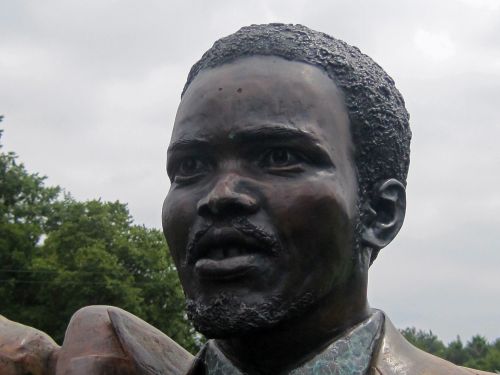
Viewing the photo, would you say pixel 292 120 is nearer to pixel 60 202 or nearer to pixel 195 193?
pixel 195 193

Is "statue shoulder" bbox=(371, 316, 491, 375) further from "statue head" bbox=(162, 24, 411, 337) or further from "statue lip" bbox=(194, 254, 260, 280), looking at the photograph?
"statue lip" bbox=(194, 254, 260, 280)

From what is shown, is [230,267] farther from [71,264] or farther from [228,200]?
[71,264]

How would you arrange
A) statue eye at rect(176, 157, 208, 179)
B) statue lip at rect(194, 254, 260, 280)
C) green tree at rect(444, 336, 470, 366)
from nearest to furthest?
statue lip at rect(194, 254, 260, 280), statue eye at rect(176, 157, 208, 179), green tree at rect(444, 336, 470, 366)

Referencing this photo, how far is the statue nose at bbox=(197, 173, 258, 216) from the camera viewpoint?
3.21m

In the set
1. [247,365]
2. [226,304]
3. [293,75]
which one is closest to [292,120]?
[293,75]

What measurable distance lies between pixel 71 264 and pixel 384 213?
28.3 m

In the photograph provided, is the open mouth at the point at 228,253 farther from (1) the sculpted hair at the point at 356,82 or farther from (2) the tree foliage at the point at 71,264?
(2) the tree foliage at the point at 71,264

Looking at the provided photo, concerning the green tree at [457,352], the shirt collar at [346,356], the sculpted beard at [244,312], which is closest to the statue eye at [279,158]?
the sculpted beard at [244,312]

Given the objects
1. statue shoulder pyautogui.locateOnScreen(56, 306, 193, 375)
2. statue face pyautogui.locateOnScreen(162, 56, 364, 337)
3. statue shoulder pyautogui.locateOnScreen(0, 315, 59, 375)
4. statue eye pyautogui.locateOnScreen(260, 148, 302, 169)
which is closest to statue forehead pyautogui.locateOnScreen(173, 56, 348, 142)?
statue face pyautogui.locateOnScreen(162, 56, 364, 337)

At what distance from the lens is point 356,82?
357 cm

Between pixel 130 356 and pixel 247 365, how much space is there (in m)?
0.66

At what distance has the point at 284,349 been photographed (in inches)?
134

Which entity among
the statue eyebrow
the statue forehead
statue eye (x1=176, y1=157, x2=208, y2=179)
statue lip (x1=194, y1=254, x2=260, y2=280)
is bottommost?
statue lip (x1=194, y1=254, x2=260, y2=280)

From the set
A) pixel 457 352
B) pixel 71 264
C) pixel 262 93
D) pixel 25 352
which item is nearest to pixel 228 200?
pixel 262 93
